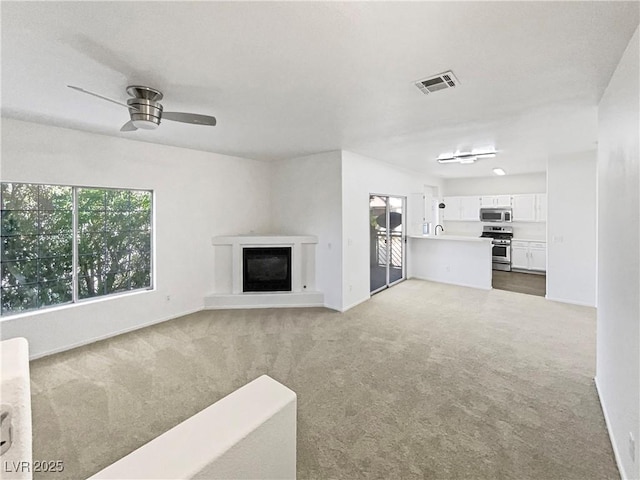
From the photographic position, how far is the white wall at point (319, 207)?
501 cm

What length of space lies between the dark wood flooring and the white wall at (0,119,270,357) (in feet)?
17.9

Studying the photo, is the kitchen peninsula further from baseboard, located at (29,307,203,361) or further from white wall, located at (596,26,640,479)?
baseboard, located at (29,307,203,361)

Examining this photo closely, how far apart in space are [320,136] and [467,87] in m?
1.98

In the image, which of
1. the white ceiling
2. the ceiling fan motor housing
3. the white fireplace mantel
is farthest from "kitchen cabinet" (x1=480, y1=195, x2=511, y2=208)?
the ceiling fan motor housing

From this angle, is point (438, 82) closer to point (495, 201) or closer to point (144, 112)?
point (144, 112)

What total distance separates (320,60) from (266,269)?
396 centimetres

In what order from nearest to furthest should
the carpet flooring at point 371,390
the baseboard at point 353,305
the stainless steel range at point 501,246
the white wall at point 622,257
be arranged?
1. the white wall at point 622,257
2. the carpet flooring at point 371,390
3. the baseboard at point 353,305
4. the stainless steel range at point 501,246

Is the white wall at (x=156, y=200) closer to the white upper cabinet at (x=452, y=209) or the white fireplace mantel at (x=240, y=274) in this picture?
the white fireplace mantel at (x=240, y=274)

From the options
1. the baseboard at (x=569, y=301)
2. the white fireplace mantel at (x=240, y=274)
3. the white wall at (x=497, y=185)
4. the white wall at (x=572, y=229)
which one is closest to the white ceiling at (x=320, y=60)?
the white wall at (x=572, y=229)

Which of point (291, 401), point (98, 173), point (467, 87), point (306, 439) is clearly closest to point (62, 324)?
point (98, 173)

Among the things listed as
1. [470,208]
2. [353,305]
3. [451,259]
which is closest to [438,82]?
[353,305]

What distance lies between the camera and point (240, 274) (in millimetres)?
5324

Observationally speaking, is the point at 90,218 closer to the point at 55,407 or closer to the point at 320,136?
the point at 55,407

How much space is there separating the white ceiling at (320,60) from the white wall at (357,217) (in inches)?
60.0
